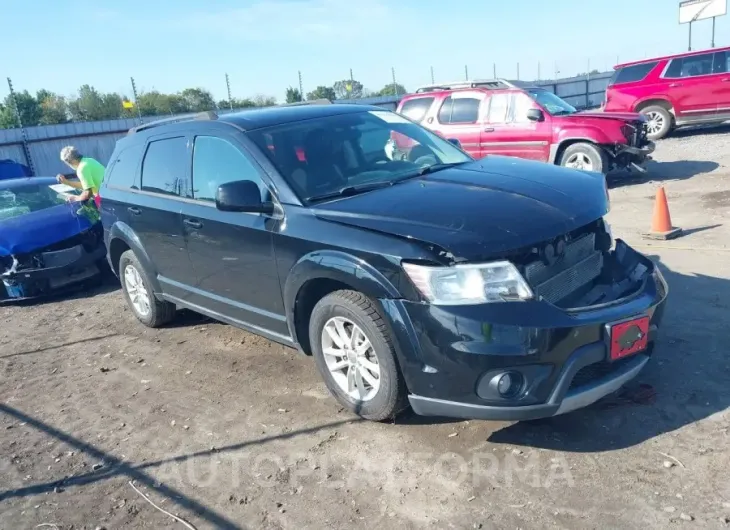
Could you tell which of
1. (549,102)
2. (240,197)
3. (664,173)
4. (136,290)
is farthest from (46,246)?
(664,173)

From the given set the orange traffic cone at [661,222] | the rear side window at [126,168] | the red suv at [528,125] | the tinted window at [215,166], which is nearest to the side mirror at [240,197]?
the tinted window at [215,166]

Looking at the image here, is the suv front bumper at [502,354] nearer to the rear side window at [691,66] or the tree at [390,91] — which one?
the rear side window at [691,66]

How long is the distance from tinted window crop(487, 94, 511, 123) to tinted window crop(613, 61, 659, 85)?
6.68 m

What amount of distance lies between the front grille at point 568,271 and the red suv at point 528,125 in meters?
7.39

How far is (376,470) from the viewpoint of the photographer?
3.48 metres

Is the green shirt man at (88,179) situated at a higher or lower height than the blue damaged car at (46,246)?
higher

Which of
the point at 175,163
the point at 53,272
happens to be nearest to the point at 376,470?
the point at 175,163

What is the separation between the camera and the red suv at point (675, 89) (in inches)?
610

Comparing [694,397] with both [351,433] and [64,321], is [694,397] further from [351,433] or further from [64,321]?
[64,321]

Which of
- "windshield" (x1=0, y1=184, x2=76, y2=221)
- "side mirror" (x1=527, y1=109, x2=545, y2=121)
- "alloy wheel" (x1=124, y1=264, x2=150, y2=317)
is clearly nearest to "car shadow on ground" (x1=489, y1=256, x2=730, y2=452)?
"alloy wheel" (x1=124, y1=264, x2=150, y2=317)

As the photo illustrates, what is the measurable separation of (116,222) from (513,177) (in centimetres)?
374

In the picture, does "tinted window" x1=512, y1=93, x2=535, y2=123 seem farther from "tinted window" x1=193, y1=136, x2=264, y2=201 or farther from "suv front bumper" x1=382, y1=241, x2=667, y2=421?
"suv front bumper" x1=382, y1=241, x2=667, y2=421

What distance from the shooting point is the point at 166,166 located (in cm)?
534

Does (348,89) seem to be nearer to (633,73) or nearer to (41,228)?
(633,73)
